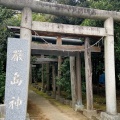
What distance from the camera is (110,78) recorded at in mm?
9469

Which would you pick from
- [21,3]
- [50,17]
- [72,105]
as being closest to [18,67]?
[21,3]

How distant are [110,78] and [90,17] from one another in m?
2.95

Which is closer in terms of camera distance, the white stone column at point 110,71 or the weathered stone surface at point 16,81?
the weathered stone surface at point 16,81

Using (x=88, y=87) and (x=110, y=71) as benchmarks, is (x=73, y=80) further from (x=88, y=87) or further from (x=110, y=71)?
(x=110, y=71)

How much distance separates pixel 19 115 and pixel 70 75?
977 centimetres

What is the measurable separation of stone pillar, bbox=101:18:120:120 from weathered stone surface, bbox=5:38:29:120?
5803 millimetres

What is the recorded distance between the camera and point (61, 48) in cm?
982

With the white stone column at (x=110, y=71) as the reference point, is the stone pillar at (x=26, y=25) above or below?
above

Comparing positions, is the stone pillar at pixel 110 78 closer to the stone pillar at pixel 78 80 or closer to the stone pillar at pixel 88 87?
the stone pillar at pixel 88 87

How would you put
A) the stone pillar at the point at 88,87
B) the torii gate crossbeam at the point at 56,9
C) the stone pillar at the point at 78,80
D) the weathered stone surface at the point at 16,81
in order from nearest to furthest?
the weathered stone surface at the point at 16,81 < the torii gate crossbeam at the point at 56,9 < the stone pillar at the point at 88,87 < the stone pillar at the point at 78,80

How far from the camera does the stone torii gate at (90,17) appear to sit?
841 cm

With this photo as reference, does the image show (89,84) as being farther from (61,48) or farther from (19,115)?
(19,115)

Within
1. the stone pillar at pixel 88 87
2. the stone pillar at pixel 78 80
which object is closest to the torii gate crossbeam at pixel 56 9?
the stone pillar at pixel 88 87

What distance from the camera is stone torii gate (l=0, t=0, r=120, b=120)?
27.6 feet
